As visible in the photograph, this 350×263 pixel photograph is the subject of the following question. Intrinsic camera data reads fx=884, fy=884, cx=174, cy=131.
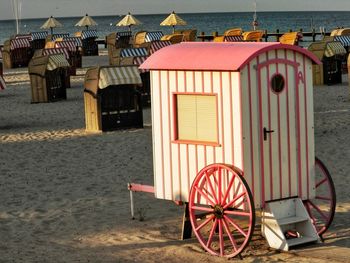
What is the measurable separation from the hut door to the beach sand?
631 mm

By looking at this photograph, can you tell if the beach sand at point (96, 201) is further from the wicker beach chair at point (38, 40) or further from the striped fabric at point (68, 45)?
the wicker beach chair at point (38, 40)

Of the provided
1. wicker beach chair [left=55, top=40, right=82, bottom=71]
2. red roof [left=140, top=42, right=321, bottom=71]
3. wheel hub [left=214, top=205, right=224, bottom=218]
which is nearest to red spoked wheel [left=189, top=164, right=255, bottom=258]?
wheel hub [left=214, top=205, right=224, bottom=218]

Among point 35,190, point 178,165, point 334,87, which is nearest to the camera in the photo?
point 178,165

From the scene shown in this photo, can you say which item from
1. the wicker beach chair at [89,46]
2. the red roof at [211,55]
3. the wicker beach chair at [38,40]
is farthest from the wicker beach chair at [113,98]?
the wicker beach chair at [89,46]

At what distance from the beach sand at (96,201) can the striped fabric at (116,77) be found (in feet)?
3.11

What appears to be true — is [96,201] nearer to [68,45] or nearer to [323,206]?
[323,206]

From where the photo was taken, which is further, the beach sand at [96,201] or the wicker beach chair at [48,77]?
the wicker beach chair at [48,77]

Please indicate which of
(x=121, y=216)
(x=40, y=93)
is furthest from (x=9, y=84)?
(x=121, y=216)

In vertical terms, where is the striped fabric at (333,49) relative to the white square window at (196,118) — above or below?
above

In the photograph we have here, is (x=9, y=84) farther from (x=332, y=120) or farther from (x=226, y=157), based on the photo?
(x=226, y=157)

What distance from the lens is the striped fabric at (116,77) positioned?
16609 mm

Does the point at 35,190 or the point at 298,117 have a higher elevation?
the point at 298,117

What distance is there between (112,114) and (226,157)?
890cm

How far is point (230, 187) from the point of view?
26.7 feet
